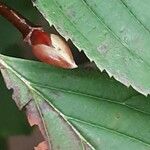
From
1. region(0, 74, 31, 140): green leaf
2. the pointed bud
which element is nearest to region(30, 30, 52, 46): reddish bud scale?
the pointed bud

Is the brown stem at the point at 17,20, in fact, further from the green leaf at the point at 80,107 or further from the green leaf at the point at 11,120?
the green leaf at the point at 11,120

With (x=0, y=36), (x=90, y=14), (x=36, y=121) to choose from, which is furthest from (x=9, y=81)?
(x=0, y=36)

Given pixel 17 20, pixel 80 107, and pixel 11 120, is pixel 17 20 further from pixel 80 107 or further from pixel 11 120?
pixel 11 120

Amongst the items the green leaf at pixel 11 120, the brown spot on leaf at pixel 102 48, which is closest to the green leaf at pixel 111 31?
the brown spot on leaf at pixel 102 48

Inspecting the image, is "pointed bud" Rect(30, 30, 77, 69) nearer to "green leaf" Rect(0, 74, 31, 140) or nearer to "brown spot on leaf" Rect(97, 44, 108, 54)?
"brown spot on leaf" Rect(97, 44, 108, 54)

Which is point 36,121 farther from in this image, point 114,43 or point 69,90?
point 114,43

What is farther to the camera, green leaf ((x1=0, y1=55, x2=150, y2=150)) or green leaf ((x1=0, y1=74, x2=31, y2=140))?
green leaf ((x1=0, y1=74, x2=31, y2=140))

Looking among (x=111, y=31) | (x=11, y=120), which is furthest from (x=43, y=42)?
(x=11, y=120)
